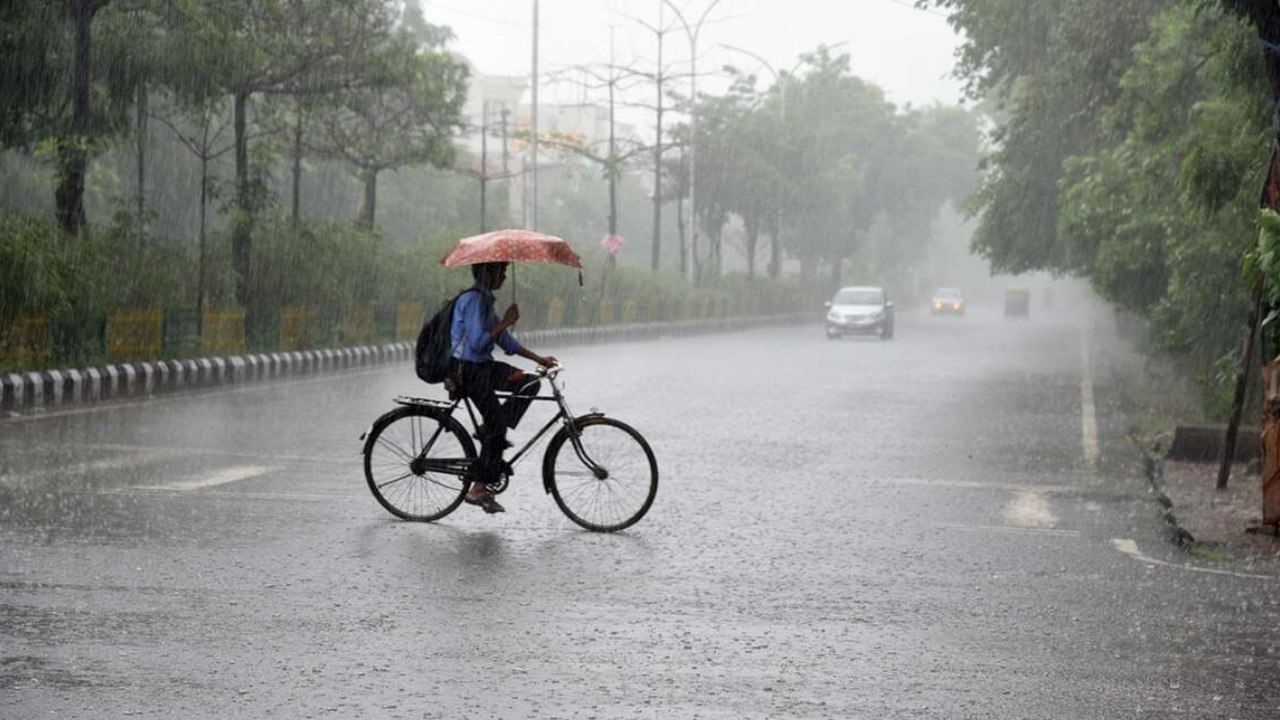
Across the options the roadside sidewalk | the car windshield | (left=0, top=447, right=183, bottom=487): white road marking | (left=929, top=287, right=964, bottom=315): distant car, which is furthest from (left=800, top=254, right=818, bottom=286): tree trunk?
(left=0, top=447, right=183, bottom=487): white road marking

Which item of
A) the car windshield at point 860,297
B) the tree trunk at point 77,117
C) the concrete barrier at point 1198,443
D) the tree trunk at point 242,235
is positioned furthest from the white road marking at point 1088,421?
the car windshield at point 860,297

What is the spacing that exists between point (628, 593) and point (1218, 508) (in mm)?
5792

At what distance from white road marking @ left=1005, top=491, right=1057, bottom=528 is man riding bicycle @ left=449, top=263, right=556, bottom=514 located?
10.8 feet

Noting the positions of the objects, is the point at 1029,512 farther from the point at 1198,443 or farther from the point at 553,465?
the point at 1198,443

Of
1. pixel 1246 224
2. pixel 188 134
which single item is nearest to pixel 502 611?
pixel 1246 224

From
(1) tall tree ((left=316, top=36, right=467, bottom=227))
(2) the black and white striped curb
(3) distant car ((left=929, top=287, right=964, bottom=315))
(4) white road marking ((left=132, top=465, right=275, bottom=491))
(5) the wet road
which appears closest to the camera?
(5) the wet road

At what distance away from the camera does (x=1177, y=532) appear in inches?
444

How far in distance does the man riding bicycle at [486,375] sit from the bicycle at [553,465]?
0.07 m

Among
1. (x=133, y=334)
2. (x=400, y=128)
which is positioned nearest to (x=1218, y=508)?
(x=133, y=334)

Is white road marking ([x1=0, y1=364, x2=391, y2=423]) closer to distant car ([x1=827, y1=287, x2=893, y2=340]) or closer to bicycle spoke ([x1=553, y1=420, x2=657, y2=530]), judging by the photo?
bicycle spoke ([x1=553, y1=420, x2=657, y2=530])

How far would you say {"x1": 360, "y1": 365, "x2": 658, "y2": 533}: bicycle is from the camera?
1073 centimetres

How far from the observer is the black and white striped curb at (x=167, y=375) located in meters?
19.2

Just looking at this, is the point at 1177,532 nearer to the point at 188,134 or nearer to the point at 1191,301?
the point at 1191,301

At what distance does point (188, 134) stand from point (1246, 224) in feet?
123
